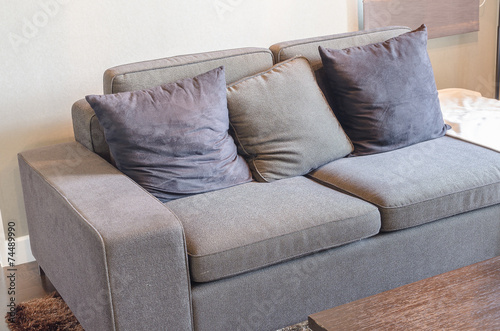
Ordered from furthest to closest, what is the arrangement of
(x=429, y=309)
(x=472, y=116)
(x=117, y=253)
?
(x=472, y=116) < (x=117, y=253) < (x=429, y=309)

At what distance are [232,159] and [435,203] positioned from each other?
0.75 meters

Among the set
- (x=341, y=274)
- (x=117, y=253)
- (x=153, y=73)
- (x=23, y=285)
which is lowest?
(x=23, y=285)

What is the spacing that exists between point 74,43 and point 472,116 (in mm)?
1855

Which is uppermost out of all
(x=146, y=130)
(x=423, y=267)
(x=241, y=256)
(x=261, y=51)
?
(x=261, y=51)

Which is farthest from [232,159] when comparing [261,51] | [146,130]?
[261,51]

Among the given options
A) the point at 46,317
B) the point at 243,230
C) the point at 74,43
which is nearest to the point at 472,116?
the point at 243,230

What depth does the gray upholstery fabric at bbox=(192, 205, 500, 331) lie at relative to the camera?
186 centimetres

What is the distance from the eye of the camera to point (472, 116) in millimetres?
2867

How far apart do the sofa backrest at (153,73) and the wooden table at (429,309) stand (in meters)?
1.20

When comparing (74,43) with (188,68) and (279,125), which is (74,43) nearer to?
(188,68)

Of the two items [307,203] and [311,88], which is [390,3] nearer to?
[311,88]

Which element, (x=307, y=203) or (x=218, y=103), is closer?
(x=307, y=203)

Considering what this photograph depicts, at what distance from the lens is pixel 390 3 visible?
335cm

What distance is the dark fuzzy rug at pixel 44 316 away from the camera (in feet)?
7.00
